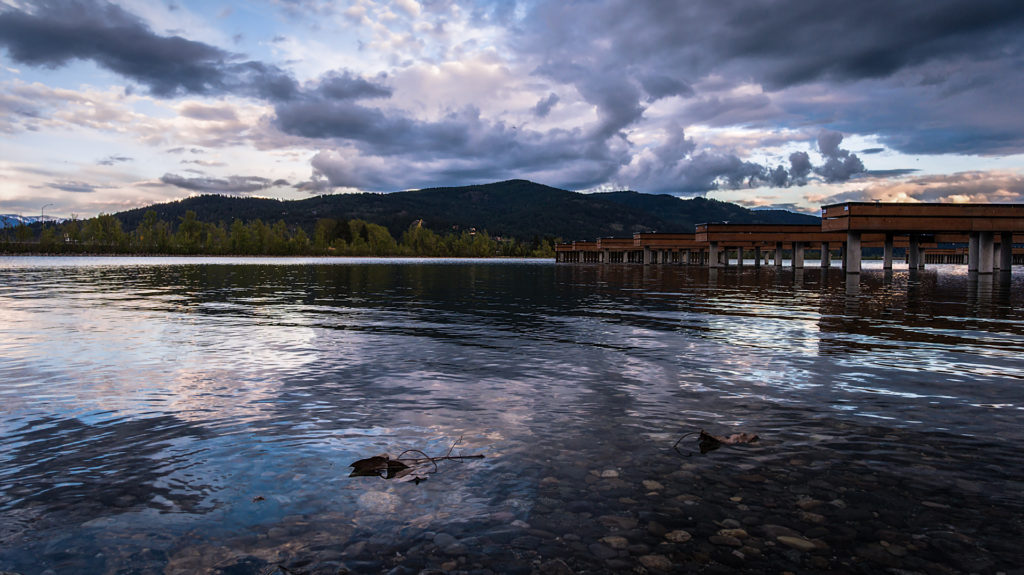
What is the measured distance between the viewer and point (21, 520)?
5.62 m

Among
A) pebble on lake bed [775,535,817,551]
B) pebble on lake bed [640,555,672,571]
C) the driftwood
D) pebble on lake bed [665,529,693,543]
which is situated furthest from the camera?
the driftwood

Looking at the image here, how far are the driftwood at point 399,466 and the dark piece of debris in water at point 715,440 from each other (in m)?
2.75

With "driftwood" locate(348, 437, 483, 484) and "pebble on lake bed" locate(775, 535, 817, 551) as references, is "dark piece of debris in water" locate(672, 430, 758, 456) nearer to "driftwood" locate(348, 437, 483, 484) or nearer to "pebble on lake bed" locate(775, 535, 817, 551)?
"pebble on lake bed" locate(775, 535, 817, 551)

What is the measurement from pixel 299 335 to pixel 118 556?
47.4ft

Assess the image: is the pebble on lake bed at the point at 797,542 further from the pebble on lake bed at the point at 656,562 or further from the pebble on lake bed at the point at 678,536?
the pebble on lake bed at the point at 656,562

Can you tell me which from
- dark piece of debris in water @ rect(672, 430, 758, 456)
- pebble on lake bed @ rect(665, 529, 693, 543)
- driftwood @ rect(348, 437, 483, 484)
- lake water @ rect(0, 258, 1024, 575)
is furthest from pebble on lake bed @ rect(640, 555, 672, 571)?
dark piece of debris in water @ rect(672, 430, 758, 456)

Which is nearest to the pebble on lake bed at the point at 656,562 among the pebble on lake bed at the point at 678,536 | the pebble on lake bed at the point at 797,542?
the pebble on lake bed at the point at 678,536

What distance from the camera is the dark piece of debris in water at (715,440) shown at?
761 centimetres

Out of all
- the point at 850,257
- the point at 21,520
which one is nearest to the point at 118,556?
the point at 21,520

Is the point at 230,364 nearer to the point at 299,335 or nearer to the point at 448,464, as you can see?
the point at 299,335

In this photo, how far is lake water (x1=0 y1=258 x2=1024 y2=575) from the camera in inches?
198

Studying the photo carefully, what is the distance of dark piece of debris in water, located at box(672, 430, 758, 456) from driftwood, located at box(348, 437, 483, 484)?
9.01 ft

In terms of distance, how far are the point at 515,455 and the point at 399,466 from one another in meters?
1.39

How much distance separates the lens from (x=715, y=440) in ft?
25.3
